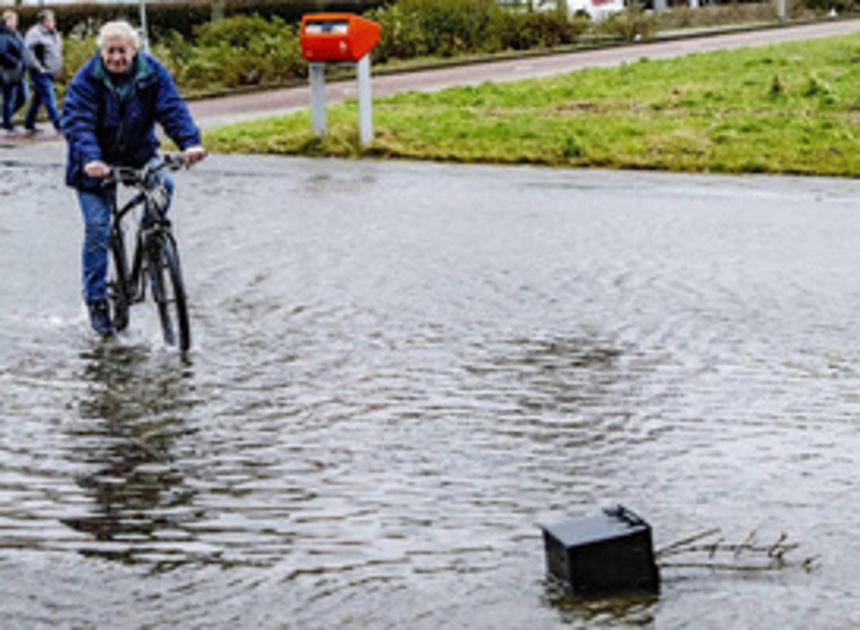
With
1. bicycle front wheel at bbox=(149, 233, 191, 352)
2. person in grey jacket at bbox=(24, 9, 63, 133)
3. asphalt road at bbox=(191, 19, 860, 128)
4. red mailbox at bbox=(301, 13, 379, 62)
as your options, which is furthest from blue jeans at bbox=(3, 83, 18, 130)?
bicycle front wheel at bbox=(149, 233, 191, 352)

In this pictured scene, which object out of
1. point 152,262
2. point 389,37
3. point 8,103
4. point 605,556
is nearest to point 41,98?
point 8,103

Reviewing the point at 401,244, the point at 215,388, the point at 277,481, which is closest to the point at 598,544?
the point at 277,481

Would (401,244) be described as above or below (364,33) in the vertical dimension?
below

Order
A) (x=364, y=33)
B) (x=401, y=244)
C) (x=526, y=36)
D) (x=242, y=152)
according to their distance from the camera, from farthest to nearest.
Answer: (x=526, y=36)
(x=242, y=152)
(x=364, y=33)
(x=401, y=244)

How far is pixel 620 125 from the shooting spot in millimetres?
20000

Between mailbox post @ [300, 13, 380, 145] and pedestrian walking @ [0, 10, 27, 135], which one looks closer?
mailbox post @ [300, 13, 380, 145]

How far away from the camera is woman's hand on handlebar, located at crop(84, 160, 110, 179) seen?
9.06 meters

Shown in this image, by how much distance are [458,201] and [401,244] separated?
2607mm

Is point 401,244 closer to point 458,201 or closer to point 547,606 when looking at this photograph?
point 458,201

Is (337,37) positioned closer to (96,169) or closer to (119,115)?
(119,115)

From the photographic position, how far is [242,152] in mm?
19484

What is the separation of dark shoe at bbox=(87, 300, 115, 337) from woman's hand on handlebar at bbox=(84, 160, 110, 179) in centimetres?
79

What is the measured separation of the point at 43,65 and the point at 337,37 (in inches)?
237

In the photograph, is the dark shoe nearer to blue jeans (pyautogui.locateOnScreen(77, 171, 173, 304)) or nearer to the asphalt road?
blue jeans (pyautogui.locateOnScreen(77, 171, 173, 304))
